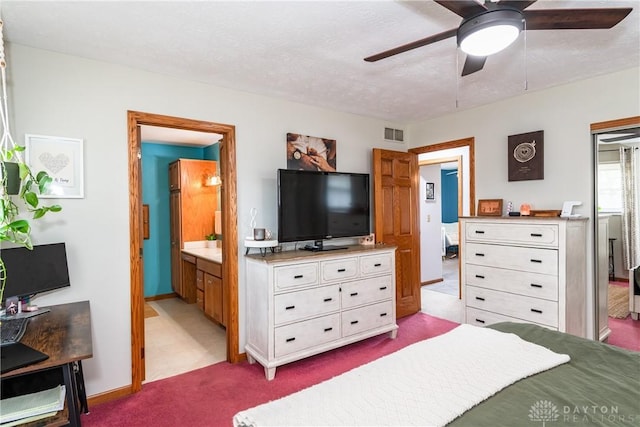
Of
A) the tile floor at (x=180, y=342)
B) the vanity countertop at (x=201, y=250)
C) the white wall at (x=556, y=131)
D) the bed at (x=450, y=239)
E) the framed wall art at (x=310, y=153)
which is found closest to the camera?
the white wall at (x=556, y=131)

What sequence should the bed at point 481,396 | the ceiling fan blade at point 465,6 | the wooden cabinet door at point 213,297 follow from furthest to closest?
1. the wooden cabinet door at point 213,297
2. the ceiling fan blade at point 465,6
3. the bed at point 481,396

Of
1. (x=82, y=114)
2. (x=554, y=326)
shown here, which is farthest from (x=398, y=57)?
(x=554, y=326)

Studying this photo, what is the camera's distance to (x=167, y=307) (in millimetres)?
4773

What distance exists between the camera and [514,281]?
3.03 meters

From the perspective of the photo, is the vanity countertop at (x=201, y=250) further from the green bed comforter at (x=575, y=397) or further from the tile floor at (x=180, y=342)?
the green bed comforter at (x=575, y=397)

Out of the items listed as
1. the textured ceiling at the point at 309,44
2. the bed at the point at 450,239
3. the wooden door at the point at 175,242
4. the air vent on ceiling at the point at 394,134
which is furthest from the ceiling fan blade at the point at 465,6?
the bed at the point at 450,239

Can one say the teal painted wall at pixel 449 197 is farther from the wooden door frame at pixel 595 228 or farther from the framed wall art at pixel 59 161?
the framed wall art at pixel 59 161

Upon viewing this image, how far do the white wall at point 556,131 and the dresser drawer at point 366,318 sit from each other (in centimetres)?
167

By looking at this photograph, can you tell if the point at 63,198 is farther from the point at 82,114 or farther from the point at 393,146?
the point at 393,146

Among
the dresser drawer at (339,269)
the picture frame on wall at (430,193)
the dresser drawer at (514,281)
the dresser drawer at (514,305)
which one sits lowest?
the dresser drawer at (514,305)

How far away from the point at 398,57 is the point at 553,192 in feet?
6.66

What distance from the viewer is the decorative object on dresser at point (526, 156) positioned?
3.27 m

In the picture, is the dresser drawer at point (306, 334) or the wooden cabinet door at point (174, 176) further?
the wooden cabinet door at point (174, 176)

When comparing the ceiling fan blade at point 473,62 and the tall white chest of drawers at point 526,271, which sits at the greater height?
the ceiling fan blade at point 473,62
